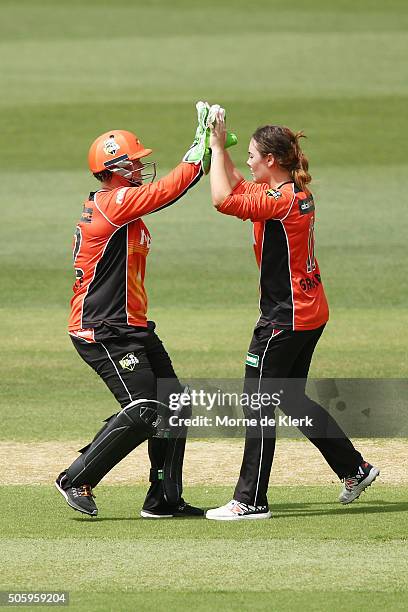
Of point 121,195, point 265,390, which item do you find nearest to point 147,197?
point 121,195

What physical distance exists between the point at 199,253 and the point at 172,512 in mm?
8716

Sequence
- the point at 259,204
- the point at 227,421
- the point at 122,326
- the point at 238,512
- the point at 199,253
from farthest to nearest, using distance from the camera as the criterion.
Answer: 1. the point at 199,253
2. the point at 227,421
3. the point at 122,326
4. the point at 238,512
5. the point at 259,204

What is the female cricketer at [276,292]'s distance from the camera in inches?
293

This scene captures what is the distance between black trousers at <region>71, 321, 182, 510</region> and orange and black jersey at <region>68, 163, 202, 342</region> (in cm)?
7

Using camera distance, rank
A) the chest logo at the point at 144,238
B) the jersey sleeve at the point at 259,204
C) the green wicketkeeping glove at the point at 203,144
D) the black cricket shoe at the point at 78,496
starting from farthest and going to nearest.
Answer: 1. the chest logo at the point at 144,238
2. the green wicketkeeping glove at the point at 203,144
3. the black cricket shoe at the point at 78,496
4. the jersey sleeve at the point at 259,204

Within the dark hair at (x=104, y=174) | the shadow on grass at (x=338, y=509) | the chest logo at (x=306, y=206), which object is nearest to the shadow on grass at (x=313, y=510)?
the shadow on grass at (x=338, y=509)

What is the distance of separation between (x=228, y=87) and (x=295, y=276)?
16612 millimetres

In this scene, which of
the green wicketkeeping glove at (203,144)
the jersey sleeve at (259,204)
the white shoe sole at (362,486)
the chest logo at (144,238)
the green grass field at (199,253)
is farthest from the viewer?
the white shoe sole at (362,486)

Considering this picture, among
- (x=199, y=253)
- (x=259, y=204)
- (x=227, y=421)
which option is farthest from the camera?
(x=199, y=253)

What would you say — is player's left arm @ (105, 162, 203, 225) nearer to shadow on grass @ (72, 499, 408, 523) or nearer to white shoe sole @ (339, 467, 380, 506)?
shadow on grass @ (72, 499, 408, 523)

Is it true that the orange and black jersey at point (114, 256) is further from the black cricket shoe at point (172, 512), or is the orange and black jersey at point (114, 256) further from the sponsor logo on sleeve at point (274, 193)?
the black cricket shoe at point (172, 512)

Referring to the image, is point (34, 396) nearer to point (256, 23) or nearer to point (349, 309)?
point (349, 309)

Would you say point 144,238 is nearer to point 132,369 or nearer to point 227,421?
point 132,369

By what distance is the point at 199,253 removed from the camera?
16.2 metres
